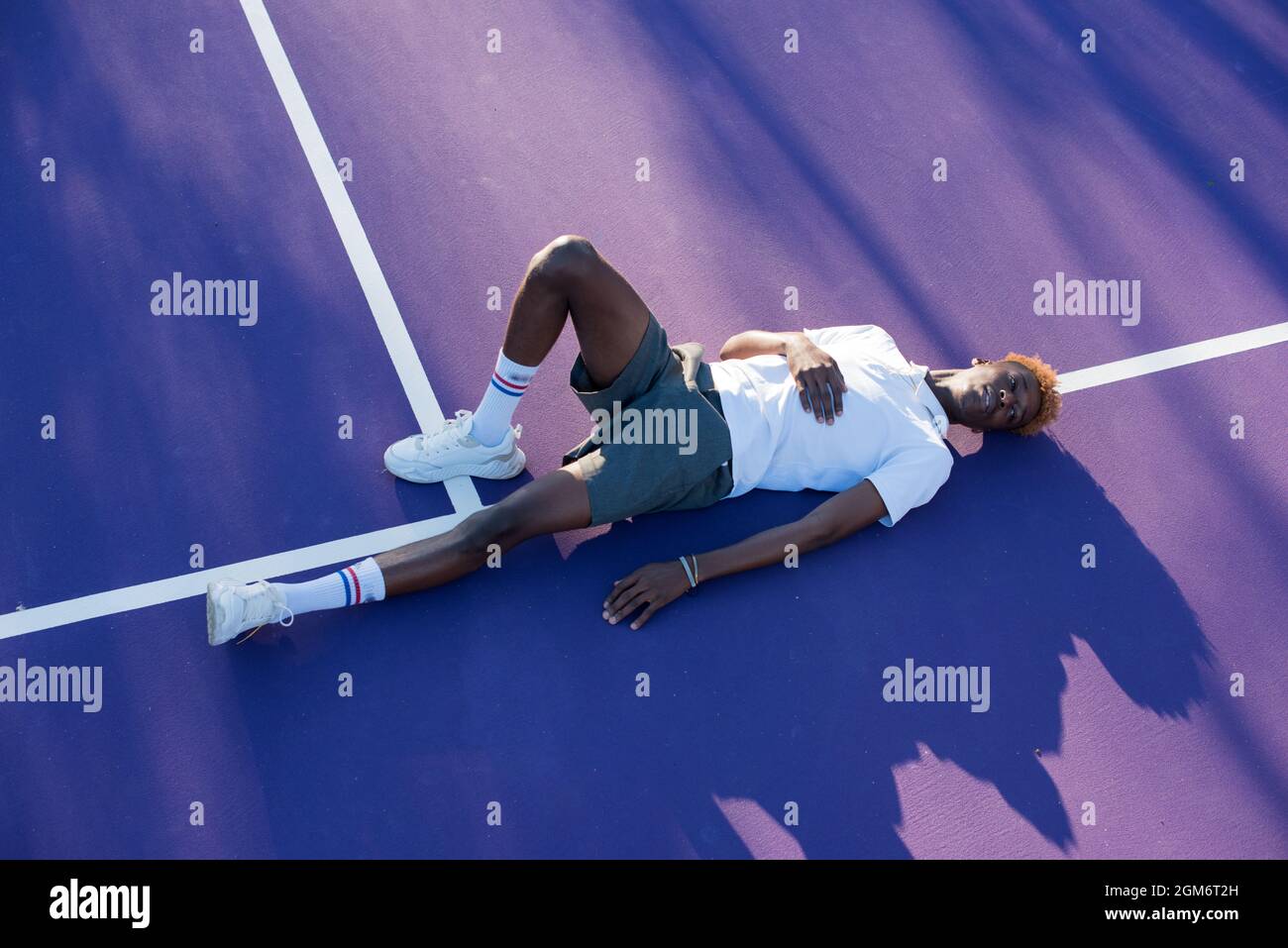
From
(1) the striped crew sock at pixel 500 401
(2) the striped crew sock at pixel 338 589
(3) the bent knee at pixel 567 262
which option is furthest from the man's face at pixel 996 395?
(2) the striped crew sock at pixel 338 589

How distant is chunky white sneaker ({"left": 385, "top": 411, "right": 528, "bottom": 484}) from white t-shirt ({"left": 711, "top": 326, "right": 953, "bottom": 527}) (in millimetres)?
872

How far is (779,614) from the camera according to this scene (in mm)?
4211

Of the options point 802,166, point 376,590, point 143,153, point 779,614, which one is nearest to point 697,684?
point 779,614

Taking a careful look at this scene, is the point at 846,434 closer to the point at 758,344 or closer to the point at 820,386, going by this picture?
the point at 820,386

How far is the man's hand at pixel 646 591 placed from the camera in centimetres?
409

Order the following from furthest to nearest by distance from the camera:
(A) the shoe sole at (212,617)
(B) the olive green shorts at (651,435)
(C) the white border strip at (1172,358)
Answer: (C) the white border strip at (1172,358) → (B) the olive green shorts at (651,435) → (A) the shoe sole at (212,617)

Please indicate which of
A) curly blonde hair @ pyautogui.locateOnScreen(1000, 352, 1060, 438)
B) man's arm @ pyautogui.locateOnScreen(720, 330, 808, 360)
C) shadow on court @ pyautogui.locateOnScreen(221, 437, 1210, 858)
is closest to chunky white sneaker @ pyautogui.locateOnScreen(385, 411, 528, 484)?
shadow on court @ pyautogui.locateOnScreen(221, 437, 1210, 858)

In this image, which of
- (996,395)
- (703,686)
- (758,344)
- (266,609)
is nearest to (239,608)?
(266,609)

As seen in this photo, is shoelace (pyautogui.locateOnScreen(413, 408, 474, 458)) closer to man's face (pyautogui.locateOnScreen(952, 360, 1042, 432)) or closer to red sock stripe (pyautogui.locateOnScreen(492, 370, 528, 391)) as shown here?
red sock stripe (pyautogui.locateOnScreen(492, 370, 528, 391))

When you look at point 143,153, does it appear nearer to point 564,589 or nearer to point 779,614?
point 564,589

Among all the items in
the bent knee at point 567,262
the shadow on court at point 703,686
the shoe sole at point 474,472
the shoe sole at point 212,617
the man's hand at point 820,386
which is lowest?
the shadow on court at point 703,686

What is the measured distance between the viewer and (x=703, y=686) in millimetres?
4051

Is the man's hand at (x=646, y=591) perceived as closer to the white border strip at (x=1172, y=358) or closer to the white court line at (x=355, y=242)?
the white court line at (x=355, y=242)

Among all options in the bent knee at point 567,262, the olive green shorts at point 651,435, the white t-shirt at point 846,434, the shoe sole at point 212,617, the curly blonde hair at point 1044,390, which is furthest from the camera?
the curly blonde hair at point 1044,390
